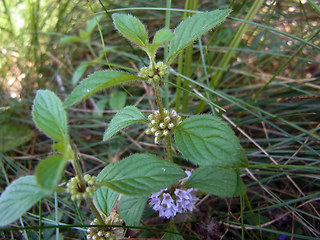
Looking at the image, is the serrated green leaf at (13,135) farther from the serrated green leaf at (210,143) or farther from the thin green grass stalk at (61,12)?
the serrated green leaf at (210,143)

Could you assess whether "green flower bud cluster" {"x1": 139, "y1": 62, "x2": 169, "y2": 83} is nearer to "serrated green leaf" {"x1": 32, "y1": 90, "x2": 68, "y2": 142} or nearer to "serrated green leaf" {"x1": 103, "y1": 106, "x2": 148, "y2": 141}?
"serrated green leaf" {"x1": 103, "y1": 106, "x2": 148, "y2": 141}

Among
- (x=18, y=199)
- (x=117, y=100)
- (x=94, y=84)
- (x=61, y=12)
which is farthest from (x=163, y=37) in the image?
(x=61, y=12)

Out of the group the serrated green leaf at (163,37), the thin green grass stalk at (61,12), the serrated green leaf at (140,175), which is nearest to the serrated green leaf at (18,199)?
the serrated green leaf at (140,175)

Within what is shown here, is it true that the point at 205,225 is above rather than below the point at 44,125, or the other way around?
below

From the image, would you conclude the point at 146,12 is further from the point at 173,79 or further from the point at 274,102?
the point at 274,102

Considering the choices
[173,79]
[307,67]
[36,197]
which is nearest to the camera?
[36,197]

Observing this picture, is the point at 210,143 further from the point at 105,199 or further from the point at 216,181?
the point at 105,199

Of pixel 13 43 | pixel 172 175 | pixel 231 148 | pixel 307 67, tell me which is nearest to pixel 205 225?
pixel 172 175
